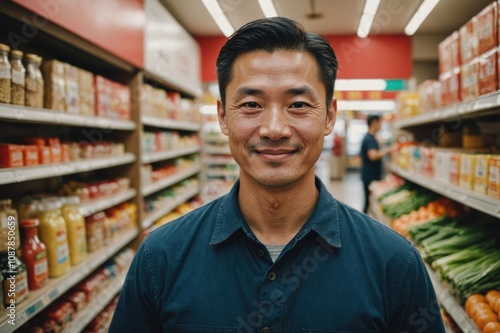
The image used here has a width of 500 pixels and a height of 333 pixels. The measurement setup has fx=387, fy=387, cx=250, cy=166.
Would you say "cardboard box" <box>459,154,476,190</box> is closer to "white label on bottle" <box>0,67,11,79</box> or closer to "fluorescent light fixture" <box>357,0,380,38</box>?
"white label on bottle" <box>0,67,11,79</box>

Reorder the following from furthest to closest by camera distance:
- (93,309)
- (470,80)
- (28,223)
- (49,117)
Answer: (93,309) → (470,80) → (49,117) → (28,223)

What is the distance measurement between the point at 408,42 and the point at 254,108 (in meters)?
7.72

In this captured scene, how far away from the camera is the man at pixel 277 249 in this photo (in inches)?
47.8

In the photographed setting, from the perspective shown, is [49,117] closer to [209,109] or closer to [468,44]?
[468,44]

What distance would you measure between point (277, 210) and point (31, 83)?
181 centimetres

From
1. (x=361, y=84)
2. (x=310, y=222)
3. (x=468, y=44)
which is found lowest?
(x=310, y=222)

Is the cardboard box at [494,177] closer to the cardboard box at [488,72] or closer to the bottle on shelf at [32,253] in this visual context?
the cardboard box at [488,72]

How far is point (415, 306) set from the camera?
1.25 m

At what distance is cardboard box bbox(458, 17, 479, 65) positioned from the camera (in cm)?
252

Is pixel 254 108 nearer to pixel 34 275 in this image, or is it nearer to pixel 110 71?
pixel 34 275

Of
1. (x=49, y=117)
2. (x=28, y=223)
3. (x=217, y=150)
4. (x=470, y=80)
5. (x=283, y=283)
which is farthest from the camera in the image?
(x=217, y=150)

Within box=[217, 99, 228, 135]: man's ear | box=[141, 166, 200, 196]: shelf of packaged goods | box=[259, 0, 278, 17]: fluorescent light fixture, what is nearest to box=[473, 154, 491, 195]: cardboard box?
box=[217, 99, 228, 135]: man's ear

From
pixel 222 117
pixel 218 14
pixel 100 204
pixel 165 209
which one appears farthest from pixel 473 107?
pixel 218 14

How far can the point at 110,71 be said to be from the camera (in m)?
4.13
